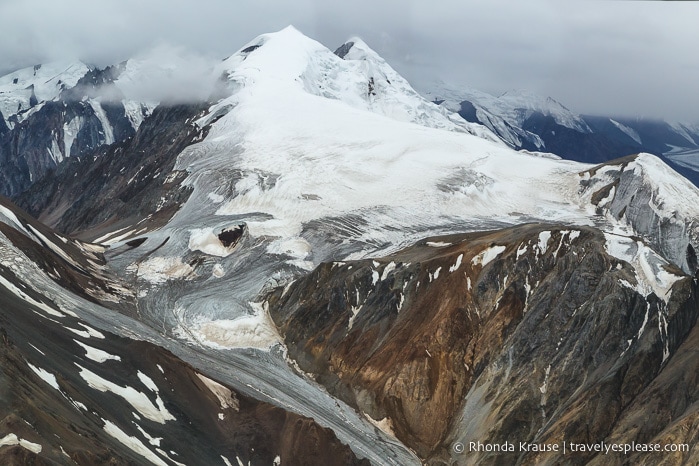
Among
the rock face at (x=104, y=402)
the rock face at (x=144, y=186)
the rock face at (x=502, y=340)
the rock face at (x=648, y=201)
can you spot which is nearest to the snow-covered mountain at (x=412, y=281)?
the rock face at (x=502, y=340)

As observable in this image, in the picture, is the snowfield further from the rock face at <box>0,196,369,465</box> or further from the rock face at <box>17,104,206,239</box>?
the rock face at <box>0,196,369,465</box>

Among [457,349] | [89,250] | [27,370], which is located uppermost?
[27,370]

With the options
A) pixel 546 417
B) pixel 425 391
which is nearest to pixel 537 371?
pixel 546 417

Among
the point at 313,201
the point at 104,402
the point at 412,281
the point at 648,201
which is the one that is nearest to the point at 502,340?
the point at 412,281

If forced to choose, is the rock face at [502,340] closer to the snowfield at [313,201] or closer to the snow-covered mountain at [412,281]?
the snow-covered mountain at [412,281]

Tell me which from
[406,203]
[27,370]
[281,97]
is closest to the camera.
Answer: [27,370]

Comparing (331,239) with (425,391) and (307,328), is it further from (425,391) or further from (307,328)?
(425,391)

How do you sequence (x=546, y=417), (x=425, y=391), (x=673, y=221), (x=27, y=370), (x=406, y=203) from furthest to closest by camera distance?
(x=406, y=203), (x=673, y=221), (x=425, y=391), (x=546, y=417), (x=27, y=370)
